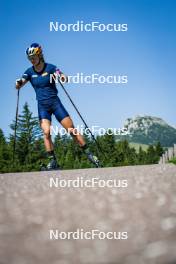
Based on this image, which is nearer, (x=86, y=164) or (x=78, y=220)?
(x=78, y=220)

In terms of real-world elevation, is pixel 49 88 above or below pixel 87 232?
above

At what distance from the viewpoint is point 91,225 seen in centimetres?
282

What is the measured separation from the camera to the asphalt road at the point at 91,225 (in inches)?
79.0

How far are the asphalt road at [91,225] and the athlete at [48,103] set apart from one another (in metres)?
5.21

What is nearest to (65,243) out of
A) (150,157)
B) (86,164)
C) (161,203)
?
(161,203)

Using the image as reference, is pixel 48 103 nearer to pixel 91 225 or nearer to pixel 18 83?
pixel 18 83

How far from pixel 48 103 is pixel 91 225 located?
737cm

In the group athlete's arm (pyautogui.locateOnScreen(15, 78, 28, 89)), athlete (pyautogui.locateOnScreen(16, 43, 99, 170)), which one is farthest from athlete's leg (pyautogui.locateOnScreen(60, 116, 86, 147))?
athlete's arm (pyautogui.locateOnScreen(15, 78, 28, 89))

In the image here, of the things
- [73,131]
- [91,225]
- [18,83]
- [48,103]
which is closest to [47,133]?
[73,131]

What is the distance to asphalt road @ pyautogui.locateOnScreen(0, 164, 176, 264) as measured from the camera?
2.01m

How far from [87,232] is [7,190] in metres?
2.85

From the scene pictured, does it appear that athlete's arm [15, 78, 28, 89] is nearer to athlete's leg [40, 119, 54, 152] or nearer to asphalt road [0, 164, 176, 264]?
athlete's leg [40, 119, 54, 152]

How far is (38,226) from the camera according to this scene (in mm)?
2885

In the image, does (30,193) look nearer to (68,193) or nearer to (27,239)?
(68,193)
